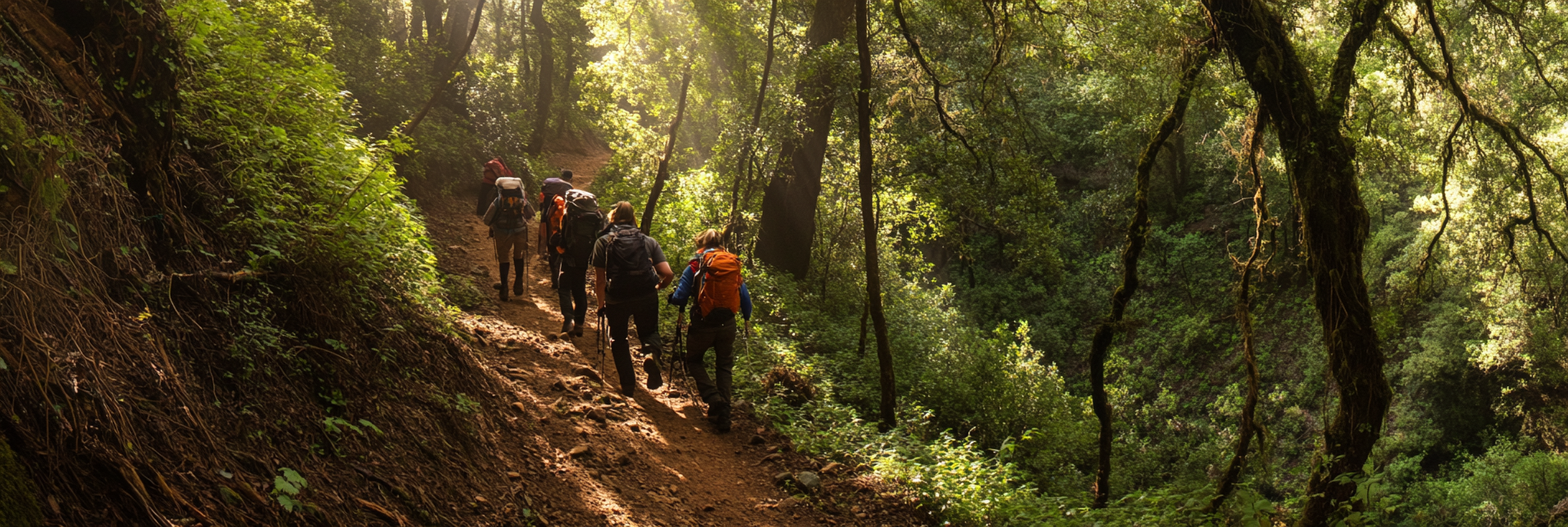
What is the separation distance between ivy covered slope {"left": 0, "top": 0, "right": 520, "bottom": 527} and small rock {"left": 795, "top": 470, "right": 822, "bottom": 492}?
2612 mm

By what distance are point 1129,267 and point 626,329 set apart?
5125mm

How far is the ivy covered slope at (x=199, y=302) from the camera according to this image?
2.57m

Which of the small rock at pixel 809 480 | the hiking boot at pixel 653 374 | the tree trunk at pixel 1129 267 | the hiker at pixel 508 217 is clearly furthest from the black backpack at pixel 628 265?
the tree trunk at pixel 1129 267

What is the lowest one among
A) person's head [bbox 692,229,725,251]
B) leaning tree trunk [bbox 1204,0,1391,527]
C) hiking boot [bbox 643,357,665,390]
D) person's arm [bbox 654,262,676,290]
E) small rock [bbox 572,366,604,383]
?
small rock [bbox 572,366,604,383]

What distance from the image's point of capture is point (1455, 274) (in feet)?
52.5

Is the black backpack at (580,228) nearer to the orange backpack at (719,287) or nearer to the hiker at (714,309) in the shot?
the hiker at (714,309)

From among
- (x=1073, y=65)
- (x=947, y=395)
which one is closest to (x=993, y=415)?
(x=947, y=395)

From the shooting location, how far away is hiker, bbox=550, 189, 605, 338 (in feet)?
26.4

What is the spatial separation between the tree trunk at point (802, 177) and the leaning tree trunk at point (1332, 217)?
579 centimetres

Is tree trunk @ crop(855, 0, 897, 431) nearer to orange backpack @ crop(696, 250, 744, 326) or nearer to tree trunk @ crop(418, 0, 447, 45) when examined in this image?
orange backpack @ crop(696, 250, 744, 326)

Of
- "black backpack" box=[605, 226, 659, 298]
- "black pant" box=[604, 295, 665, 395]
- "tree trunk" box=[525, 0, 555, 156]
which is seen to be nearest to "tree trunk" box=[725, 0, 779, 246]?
"black pant" box=[604, 295, 665, 395]

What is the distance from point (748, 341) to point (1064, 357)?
2054 cm

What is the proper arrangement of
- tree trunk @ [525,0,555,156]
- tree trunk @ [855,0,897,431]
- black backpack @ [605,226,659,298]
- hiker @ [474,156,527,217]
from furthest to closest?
tree trunk @ [525,0,555,156] < hiker @ [474,156,527,217] < tree trunk @ [855,0,897,431] < black backpack @ [605,226,659,298]

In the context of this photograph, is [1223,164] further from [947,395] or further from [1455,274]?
[947,395]
